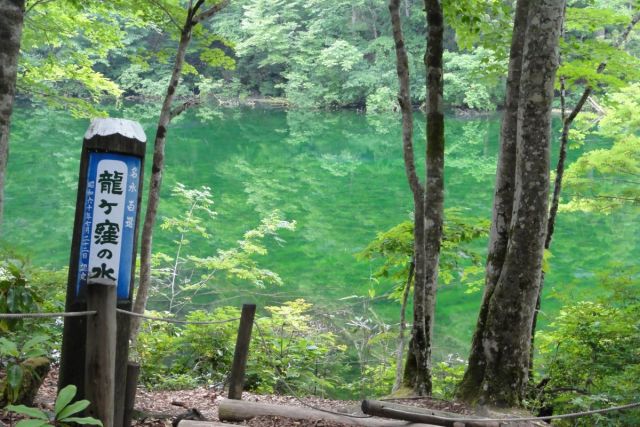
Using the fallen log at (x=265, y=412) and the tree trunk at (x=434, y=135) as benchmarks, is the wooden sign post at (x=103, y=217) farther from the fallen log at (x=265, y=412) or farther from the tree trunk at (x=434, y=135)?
the tree trunk at (x=434, y=135)

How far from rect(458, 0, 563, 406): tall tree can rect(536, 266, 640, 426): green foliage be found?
50 centimetres

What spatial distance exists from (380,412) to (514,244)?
1342 mm

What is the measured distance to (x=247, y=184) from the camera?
18609mm

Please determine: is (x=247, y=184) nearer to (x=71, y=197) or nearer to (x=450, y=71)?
(x=71, y=197)

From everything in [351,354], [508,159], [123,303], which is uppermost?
[508,159]

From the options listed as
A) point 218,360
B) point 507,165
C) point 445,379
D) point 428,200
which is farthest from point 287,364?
point 507,165

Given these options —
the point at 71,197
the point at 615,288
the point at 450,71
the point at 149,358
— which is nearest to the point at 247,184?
the point at 71,197

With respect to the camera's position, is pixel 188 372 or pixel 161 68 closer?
pixel 188 372

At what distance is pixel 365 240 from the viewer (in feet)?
45.3

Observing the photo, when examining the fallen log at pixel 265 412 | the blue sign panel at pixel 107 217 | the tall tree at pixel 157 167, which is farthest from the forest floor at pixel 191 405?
the tall tree at pixel 157 167

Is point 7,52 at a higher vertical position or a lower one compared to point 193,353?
higher

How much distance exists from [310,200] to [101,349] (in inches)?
584

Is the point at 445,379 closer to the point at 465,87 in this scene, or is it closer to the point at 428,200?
the point at 428,200

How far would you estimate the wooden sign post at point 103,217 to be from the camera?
253cm
